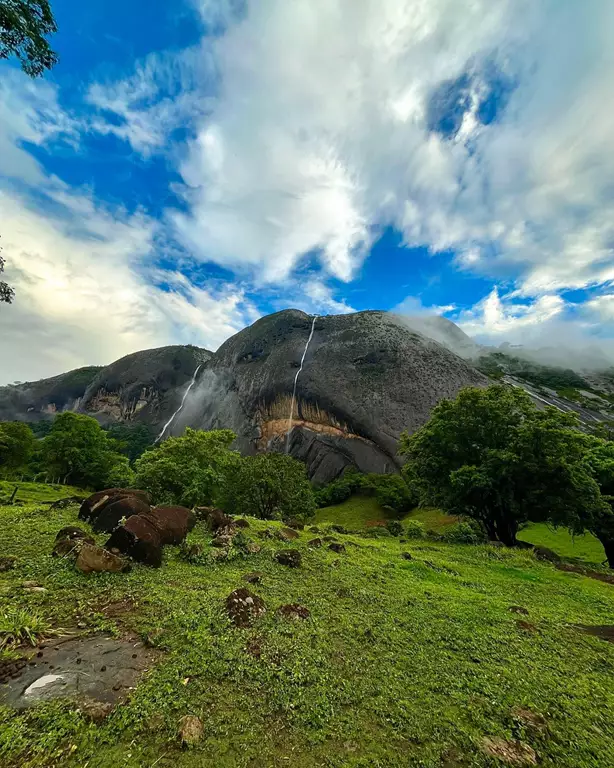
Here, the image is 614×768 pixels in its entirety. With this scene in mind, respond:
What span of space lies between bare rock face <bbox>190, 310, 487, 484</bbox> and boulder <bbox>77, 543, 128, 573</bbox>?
62053 mm

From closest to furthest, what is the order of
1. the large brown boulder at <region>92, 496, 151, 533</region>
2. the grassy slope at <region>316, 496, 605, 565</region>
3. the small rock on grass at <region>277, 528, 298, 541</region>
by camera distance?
the large brown boulder at <region>92, 496, 151, 533</region>
the small rock on grass at <region>277, 528, 298, 541</region>
the grassy slope at <region>316, 496, 605, 565</region>

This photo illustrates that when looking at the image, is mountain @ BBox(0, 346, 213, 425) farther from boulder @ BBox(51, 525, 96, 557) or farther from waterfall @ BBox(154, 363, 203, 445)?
boulder @ BBox(51, 525, 96, 557)

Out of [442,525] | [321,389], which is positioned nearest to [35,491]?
[442,525]

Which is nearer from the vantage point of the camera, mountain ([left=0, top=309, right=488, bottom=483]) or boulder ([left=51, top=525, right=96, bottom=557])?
boulder ([left=51, top=525, right=96, bottom=557])

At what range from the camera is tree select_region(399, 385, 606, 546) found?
61.8 feet

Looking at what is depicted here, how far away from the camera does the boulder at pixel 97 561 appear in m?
6.88

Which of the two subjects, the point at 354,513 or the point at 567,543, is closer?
the point at 567,543

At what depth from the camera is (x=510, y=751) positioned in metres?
3.84

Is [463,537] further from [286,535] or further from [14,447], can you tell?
[14,447]

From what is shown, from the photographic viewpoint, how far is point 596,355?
7195 inches

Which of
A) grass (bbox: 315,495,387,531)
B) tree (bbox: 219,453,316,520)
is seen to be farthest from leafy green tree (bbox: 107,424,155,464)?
tree (bbox: 219,453,316,520)

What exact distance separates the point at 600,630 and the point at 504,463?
12820mm

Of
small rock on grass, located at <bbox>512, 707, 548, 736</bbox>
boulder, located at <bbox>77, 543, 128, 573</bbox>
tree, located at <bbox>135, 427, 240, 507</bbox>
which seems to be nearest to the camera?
small rock on grass, located at <bbox>512, 707, 548, 736</bbox>

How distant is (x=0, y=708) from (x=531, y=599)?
1140cm
